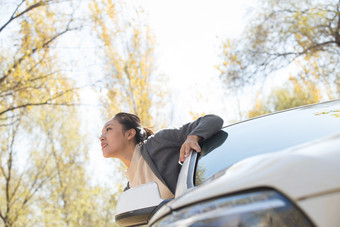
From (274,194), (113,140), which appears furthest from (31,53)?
(274,194)

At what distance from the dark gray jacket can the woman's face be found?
0.51 meters

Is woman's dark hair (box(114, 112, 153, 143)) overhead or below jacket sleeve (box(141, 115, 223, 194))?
overhead

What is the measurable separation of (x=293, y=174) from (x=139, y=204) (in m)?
0.88

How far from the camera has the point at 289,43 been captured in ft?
36.4

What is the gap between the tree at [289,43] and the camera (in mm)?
10242

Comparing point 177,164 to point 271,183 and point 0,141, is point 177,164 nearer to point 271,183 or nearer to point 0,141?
point 271,183

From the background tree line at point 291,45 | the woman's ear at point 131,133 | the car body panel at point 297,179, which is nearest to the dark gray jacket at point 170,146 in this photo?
the woman's ear at point 131,133

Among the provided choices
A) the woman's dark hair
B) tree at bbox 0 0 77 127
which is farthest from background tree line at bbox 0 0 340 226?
the woman's dark hair

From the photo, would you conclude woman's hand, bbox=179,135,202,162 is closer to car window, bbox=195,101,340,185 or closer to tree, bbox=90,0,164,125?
car window, bbox=195,101,340,185

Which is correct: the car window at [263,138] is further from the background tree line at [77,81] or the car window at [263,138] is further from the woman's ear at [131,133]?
the background tree line at [77,81]

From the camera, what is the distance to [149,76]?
37.7 ft

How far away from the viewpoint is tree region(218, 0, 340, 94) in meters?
10.2

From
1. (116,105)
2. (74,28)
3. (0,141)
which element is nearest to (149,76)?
(116,105)

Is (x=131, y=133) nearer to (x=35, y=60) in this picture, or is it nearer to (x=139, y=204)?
(x=139, y=204)
